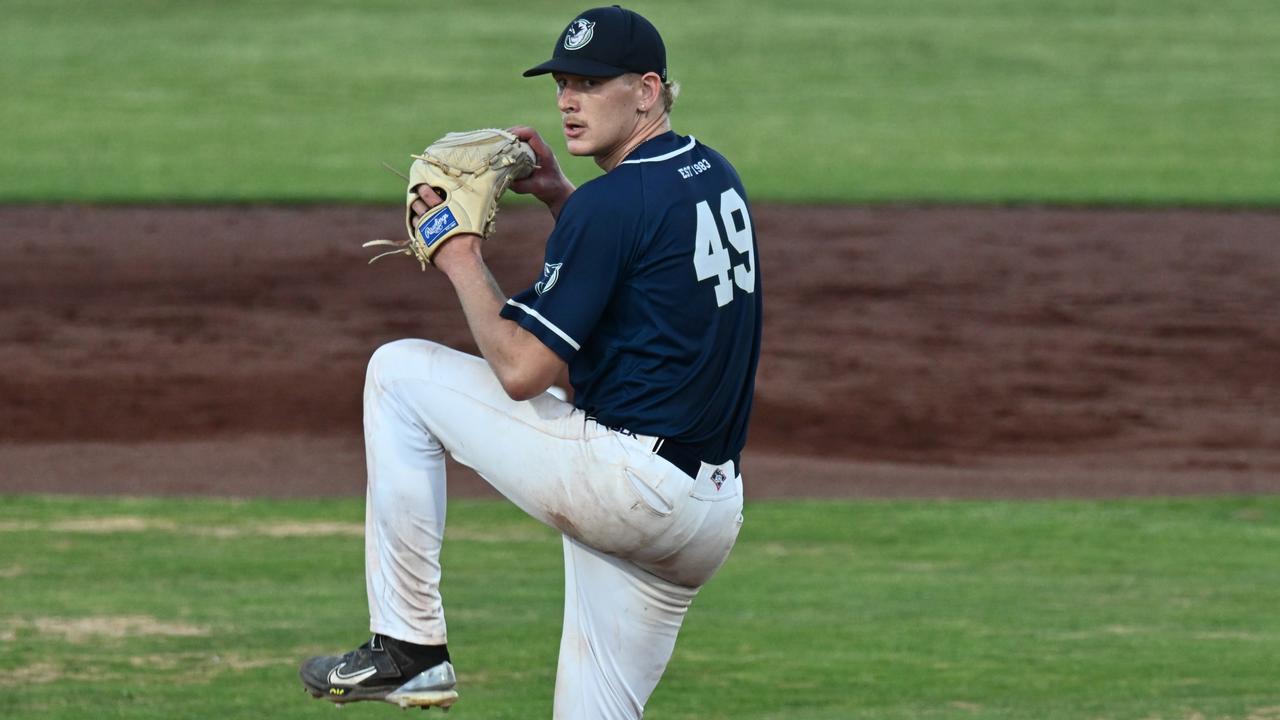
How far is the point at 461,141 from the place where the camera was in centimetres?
449

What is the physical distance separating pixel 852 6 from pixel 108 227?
17029 mm

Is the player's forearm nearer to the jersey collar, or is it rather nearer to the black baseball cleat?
the jersey collar

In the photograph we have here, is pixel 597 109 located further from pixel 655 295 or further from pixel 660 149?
pixel 655 295

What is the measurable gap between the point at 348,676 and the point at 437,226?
3.41 feet

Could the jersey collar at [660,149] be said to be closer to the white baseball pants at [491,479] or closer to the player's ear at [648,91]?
the player's ear at [648,91]

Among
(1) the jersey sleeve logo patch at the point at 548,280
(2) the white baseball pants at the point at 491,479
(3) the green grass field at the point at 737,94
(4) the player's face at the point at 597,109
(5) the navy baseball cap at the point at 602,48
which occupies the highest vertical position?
(5) the navy baseball cap at the point at 602,48

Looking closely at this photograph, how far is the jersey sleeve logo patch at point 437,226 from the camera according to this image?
173 inches

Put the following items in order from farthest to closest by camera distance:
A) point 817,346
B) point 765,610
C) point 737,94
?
1. point 737,94
2. point 817,346
3. point 765,610

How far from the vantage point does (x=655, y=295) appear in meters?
4.34

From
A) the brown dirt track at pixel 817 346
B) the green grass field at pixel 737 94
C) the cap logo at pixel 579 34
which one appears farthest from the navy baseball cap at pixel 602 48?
the green grass field at pixel 737 94

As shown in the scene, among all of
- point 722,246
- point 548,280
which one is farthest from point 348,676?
point 722,246

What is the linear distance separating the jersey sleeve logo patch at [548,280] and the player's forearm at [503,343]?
0.31ft

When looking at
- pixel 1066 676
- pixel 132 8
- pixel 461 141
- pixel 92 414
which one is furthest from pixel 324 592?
pixel 132 8

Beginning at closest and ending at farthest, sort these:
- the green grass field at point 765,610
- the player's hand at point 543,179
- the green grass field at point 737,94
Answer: the player's hand at point 543,179 < the green grass field at point 765,610 < the green grass field at point 737,94
